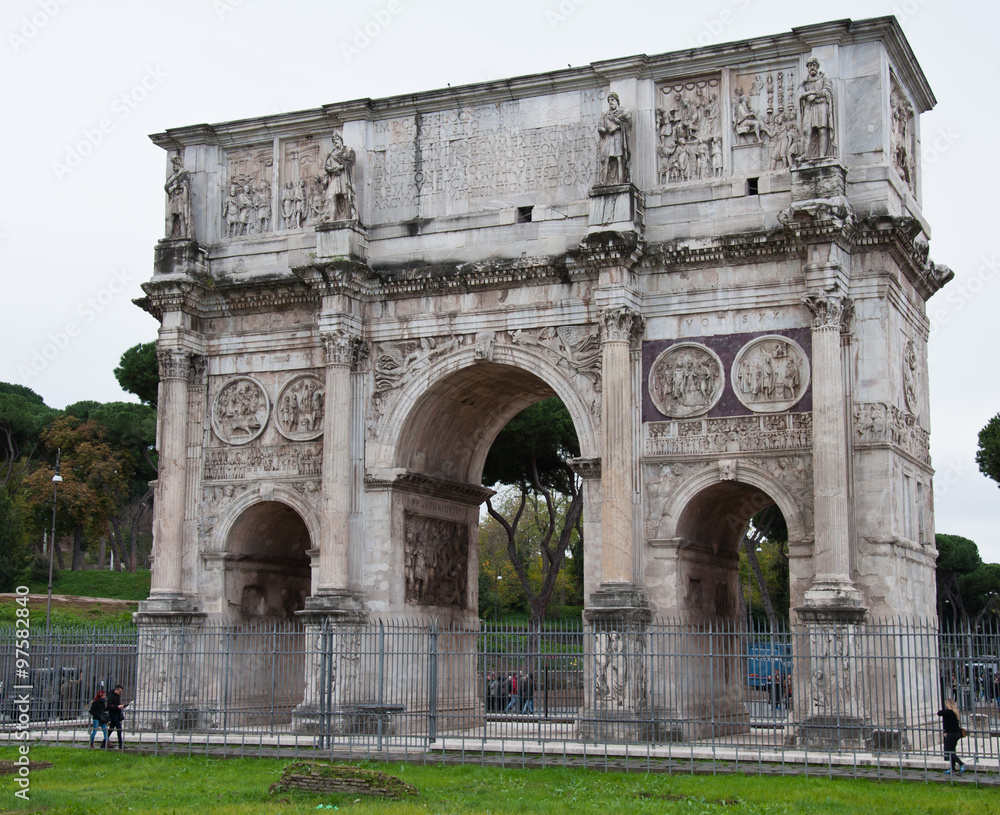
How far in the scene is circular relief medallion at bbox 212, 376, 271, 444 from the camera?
78.8ft

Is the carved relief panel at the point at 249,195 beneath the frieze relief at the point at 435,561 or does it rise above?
above

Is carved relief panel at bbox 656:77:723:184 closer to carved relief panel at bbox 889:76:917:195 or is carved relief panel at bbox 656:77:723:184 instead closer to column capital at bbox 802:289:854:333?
carved relief panel at bbox 889:76:917:195

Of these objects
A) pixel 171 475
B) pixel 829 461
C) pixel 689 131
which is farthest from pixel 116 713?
pixel 689 131

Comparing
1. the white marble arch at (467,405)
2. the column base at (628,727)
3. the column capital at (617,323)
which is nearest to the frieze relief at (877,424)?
the column capital at (617,323)

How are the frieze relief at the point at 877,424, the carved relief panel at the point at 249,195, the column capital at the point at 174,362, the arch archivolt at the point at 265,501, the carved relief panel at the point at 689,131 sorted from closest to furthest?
the frieze relief at the point at 877,424
the carved relief panel at the point at 689,131
the arch archivolt at the point at 265,501
the column capital at the point at 174,362
the carved relief panel at the point at 249,195

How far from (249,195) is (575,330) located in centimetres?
721

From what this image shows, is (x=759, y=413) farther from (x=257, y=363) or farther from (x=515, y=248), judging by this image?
(x=257, y=363)

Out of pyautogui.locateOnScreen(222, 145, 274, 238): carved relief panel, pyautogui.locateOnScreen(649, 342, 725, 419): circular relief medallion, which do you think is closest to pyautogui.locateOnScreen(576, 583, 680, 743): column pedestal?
pyautogui.locateOnScreen(649, 342, 725, 419): circular relief medallion

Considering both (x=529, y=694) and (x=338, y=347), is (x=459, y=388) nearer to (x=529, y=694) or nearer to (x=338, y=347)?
(x=338, y=347)

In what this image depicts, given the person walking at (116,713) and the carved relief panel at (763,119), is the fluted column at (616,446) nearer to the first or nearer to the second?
the carved relief panel at (763,119)

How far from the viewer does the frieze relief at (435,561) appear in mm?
23391

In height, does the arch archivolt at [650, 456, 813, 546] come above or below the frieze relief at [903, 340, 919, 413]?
below

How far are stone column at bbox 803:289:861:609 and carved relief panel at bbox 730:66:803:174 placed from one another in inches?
109

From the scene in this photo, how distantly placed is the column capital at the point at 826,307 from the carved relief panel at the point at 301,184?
9260 millimetres
